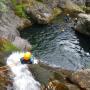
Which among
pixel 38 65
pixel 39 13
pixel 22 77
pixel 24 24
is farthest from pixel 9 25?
pixel 22 77

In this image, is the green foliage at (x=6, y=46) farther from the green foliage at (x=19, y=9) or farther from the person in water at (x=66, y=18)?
the person in water at (x=66, y=18)

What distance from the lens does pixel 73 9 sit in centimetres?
5222

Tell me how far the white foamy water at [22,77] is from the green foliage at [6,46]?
6.98 feet

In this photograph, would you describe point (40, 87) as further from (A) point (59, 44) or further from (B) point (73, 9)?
(B) point (73, 9)

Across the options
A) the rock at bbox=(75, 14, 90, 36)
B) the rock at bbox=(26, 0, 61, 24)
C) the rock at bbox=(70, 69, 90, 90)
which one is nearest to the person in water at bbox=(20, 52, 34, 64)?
the rock at bbox=(70, 69, 90, 90)

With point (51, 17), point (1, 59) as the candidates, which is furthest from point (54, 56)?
point (51, 17)

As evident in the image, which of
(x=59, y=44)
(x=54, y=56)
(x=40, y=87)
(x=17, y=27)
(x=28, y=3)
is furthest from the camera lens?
(x=28, y=3)

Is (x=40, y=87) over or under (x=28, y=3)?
under

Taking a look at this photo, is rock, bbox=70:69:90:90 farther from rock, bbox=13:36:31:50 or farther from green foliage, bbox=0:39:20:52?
rock, bbox=13:36:31:50

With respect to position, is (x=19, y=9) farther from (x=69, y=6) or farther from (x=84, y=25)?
(x=69, y=6)

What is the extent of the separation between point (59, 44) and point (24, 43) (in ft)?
18.3

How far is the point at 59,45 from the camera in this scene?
118 ft

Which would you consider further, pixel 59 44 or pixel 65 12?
pixel 65 12

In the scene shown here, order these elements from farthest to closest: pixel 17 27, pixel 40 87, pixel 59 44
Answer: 1. pixel 17 27
2. pixel 59 44
3. pixel 40 87
